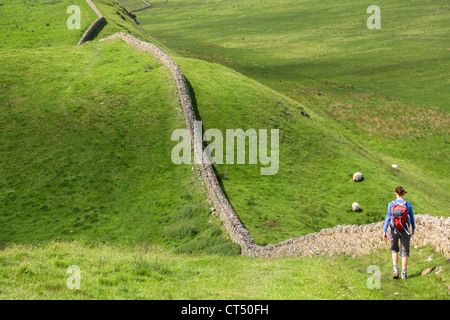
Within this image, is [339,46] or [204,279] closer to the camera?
[204,279]

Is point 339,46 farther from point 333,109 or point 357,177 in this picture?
point 357,177

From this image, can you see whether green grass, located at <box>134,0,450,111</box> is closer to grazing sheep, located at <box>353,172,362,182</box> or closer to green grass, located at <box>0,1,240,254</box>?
grazing sheep, located at <box>353,172,362,182</box>

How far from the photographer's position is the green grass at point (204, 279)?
1298cm

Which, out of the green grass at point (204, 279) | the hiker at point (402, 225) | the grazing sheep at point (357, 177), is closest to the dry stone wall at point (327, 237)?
the green grass at point (204, 279)

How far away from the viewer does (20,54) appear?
62.1 m

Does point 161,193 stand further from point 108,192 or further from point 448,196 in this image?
point 448,196

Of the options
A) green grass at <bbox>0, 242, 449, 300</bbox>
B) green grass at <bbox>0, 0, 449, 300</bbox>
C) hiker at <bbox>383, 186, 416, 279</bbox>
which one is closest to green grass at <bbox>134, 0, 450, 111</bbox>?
green grass at <bbox>0, 0, 449, 300</bbox>

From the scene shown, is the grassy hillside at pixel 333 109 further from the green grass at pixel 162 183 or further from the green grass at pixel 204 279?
the green grass at pixel 204 279
